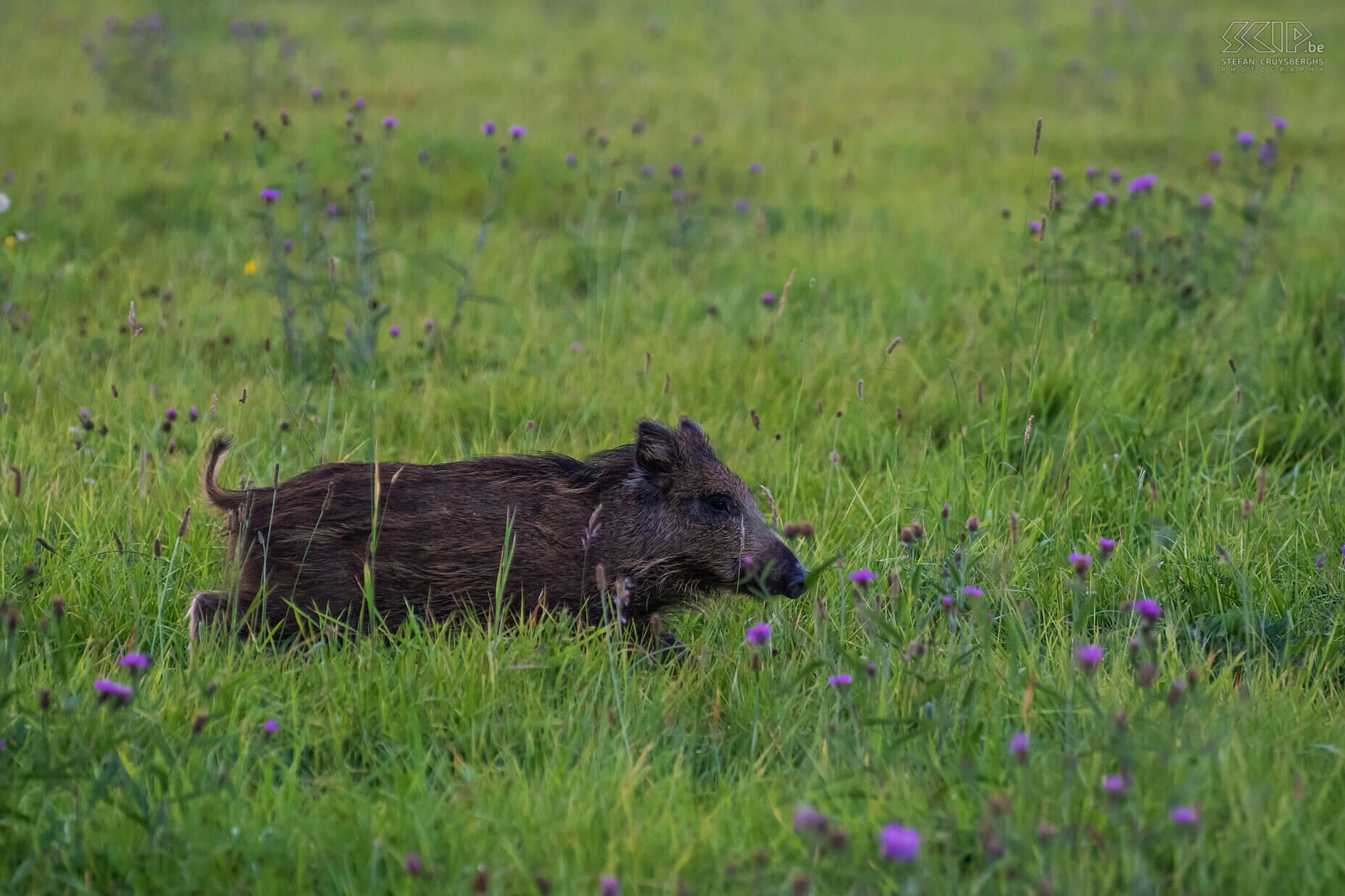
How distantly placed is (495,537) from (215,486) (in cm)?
83

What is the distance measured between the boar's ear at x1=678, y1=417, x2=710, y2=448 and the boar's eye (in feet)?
0.64

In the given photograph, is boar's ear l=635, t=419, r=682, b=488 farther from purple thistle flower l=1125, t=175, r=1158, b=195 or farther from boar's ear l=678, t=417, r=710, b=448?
purple thistle flower l=1125, t=175, r=1158, b=195

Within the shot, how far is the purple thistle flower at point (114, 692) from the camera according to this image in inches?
91.0

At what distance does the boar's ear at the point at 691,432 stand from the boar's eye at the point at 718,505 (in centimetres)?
20

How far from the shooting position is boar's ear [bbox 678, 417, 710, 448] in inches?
153

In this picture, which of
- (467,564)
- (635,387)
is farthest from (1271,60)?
(467,564)

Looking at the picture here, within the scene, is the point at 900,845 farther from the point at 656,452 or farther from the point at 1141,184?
the point at 1141,184

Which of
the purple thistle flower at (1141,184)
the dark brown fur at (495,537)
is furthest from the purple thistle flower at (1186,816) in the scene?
the purple thistle flower at (1141,184)

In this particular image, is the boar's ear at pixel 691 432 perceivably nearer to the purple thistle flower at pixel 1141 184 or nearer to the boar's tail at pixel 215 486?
the boar's tail at pixel 215 486

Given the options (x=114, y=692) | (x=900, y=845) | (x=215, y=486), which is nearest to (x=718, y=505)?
(x=215, y=486)

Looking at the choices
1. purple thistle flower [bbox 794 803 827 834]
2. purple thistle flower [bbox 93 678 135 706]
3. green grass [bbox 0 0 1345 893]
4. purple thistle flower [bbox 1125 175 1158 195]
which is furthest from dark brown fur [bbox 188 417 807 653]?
purple thistle flower [bbox 1125 175 1158 195]

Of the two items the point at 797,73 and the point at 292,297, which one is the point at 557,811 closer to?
the point at 292,297

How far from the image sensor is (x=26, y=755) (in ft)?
8.47

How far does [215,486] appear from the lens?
3539 millimetres
